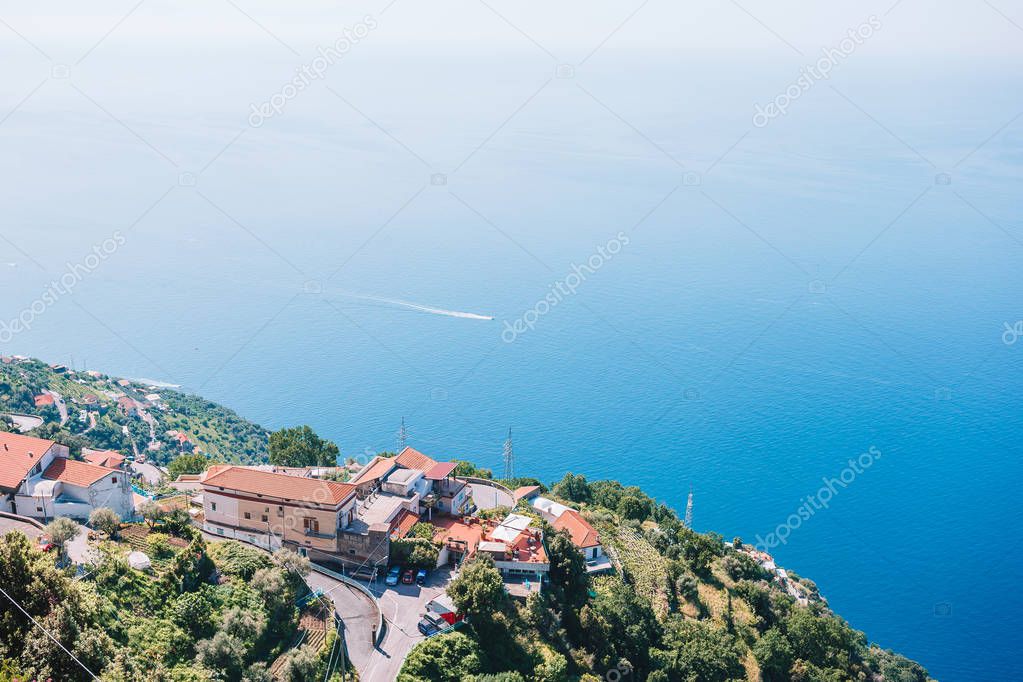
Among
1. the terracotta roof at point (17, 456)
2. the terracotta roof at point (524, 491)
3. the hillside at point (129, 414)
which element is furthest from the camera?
the hillside at point (129, 414)

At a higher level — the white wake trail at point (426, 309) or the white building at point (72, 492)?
the white wake trail at point (426, 309)

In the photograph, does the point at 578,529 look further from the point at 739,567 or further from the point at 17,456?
the point at 17,456

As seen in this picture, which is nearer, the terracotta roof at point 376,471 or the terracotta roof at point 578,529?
the terracotta roof at point 376,471

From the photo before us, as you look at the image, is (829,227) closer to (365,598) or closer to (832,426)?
(832,426)

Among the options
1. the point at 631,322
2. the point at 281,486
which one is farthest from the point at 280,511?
the point at 631,322

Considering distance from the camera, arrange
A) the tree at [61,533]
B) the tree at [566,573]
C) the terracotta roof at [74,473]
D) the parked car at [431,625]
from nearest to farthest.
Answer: the tree at [61,533]
the parked car at [431,625]
the terracotta roof at [74,473]
the tree at [566,573]

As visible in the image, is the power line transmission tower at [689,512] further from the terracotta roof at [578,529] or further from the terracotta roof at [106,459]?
the terracotta roof at [106,459]

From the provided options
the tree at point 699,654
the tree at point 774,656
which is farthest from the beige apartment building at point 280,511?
the tree at point 774,656

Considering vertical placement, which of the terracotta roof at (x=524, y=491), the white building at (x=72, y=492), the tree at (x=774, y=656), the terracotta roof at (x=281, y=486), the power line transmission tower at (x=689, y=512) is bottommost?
the white building at (x=72, y=492)
